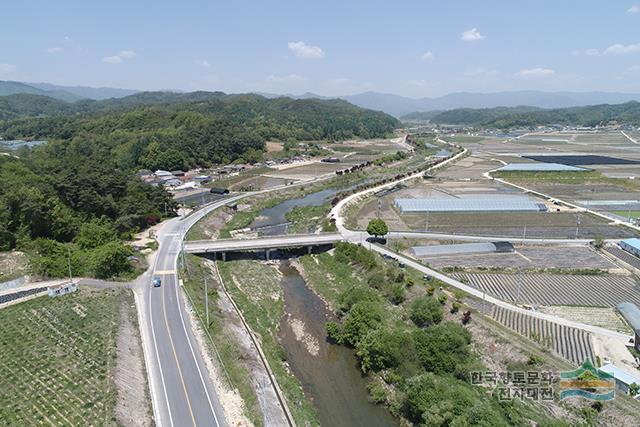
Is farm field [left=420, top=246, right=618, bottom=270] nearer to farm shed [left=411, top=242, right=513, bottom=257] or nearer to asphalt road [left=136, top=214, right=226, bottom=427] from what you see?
farm shed [left=411, top=242, right=513, bottom=257]

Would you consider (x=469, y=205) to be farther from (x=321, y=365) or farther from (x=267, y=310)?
(x=321, y=365)

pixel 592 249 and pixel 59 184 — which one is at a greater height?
pixel 59 184

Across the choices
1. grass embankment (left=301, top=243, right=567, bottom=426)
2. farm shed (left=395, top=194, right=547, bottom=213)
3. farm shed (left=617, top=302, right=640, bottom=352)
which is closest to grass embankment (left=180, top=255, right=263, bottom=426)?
grass embankment (left=301, top=243, right=567, bottom=426)

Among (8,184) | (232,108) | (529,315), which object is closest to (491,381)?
(529,315)

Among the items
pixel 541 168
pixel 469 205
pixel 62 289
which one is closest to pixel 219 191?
pixel 469 205

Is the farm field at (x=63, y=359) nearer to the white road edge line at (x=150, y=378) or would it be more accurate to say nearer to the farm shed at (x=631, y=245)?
the white road edge line at (x=150, y=378)

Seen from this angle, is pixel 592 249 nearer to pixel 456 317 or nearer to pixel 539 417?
pixel 456 317
